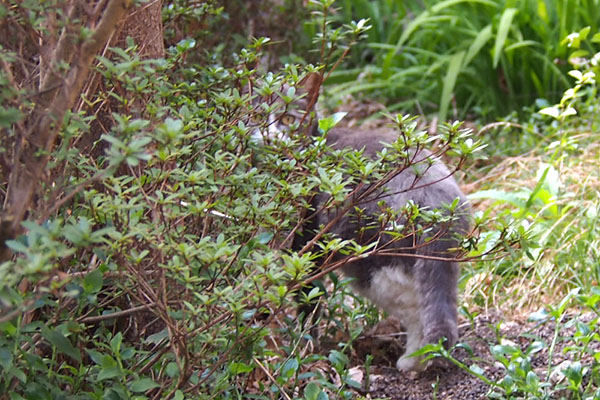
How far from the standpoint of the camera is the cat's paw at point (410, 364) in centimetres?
299

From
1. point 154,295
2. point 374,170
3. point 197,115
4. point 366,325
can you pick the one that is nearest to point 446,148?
point 374,170

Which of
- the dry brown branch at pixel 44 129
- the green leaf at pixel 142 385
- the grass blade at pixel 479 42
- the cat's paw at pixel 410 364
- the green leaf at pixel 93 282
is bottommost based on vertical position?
the cat's paw at pixel 410 364

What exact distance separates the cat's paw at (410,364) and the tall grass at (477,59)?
2.78 metres

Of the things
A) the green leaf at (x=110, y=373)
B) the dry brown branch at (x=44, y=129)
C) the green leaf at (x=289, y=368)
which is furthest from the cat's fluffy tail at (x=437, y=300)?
the dry brown branch at (x=44, y=129)

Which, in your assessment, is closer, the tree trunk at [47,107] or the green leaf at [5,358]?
the tree trunk at [47,107]

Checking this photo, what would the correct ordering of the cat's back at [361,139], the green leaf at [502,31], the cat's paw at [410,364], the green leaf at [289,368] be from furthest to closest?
the green leaf at [502,31], the cat's back at [361,139], the cat's paw at [410,364], the green leaf at [289,368]

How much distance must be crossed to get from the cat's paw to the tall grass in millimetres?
2779

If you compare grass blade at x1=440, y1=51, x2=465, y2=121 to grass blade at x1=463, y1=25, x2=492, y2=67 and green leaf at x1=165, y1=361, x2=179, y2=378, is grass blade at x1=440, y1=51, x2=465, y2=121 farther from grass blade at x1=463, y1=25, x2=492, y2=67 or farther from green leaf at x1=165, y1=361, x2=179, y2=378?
green leaf at x1=165, y1=361, x2=179, y2=378

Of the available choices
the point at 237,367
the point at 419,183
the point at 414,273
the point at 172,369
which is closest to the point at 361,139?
the point at 419,183

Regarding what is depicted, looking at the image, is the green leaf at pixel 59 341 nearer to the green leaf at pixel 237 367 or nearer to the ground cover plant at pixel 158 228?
the ground cover plant at pixel 158 228

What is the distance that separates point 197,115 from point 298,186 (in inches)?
18.6

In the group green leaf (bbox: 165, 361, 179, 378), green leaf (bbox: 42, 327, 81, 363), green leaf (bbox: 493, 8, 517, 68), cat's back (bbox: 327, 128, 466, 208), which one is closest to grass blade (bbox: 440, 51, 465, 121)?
green leaf (bbox: 493, 8, 517, 68)

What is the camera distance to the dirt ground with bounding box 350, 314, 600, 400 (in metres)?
2.84

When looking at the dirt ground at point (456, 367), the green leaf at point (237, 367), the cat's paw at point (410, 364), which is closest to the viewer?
the green leaf at point (237, 367)
